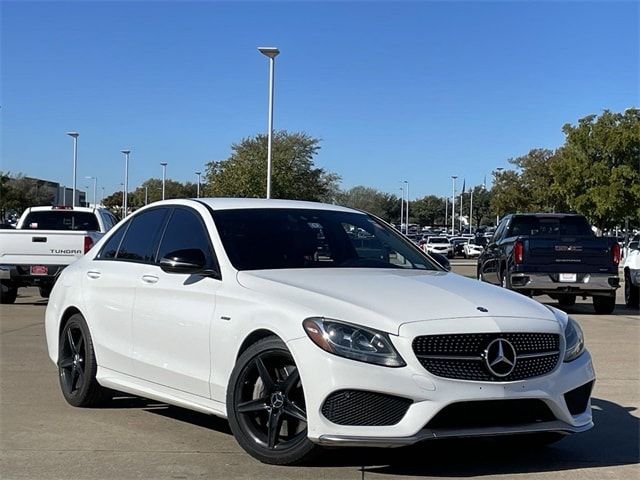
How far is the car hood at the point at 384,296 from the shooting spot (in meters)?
4.93

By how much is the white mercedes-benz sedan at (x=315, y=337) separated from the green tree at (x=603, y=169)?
3707cm

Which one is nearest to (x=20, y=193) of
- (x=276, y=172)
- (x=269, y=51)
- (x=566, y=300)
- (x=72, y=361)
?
(x=276, y=172)

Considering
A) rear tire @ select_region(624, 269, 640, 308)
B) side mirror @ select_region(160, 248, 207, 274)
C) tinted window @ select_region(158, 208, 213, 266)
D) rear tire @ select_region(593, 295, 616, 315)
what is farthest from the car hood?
rear tire @ select_region(624, 269, 640, 308)

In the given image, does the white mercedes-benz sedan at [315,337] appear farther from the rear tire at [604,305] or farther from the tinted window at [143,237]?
the rear tire at [604,305]

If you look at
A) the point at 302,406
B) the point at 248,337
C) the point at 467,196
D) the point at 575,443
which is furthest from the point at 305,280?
the point at 467,196

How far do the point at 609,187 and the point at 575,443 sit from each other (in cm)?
3768

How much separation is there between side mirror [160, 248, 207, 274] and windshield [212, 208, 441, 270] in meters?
0.20

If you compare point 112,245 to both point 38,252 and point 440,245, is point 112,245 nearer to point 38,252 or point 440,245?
point 38,252

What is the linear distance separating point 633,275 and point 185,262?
13707 mm

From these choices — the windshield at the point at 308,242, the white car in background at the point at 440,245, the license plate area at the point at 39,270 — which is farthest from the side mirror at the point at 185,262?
the white car in background at the point at 440,245

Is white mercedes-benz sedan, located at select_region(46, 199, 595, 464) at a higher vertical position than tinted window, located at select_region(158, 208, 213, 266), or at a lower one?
lower

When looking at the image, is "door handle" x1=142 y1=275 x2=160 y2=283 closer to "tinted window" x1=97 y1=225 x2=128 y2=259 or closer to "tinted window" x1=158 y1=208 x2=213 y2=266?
"tinted window" x1=158 y1=208 x2=213 y2=266

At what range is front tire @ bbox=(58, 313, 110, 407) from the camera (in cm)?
695

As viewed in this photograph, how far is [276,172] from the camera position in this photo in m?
48.9
